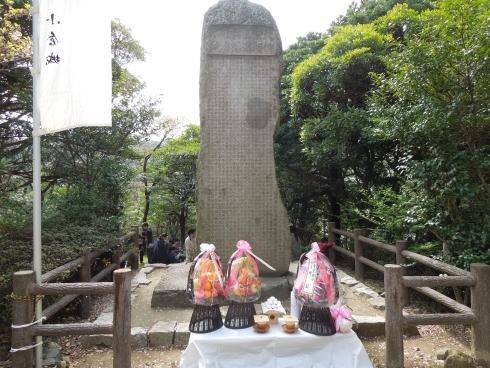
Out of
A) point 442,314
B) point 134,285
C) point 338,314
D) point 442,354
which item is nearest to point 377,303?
point 442,354

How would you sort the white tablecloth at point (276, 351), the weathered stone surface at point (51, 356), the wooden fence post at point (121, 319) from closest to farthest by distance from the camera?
the white tablecloth at point (276, 351) → the wooden fence post at point (121, 319) → the weathered stone surface at point (51, 356)

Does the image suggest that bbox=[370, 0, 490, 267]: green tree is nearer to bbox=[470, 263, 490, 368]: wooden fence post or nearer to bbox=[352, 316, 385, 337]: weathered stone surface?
bbox=[470, 263, 490, 368]: wooden fence post

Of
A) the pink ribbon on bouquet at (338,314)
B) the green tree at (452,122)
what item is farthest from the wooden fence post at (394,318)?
the green tree at (452,122)

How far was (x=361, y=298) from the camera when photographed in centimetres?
502

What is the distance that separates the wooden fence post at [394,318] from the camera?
3.00 metres

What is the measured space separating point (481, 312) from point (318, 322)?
171cm

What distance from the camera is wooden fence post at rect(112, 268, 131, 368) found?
2840 mm

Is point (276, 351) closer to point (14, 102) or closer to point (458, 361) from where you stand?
point (458, 361)

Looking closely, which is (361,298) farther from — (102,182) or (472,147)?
(102,182)

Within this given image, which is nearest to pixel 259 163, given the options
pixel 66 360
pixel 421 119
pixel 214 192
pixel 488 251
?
pixel 214 192

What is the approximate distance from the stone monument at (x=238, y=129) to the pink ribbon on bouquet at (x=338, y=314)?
2.20 metres

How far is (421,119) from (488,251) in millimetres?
1578

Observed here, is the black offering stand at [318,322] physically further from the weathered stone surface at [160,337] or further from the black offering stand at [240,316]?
the weathered stone surface at [160,337]

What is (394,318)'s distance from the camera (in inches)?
118
